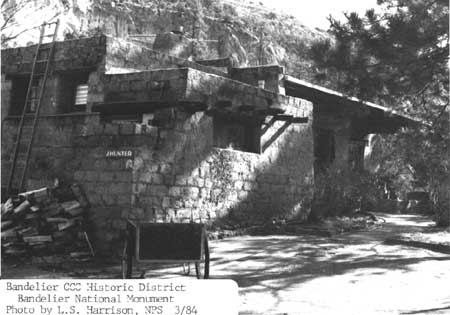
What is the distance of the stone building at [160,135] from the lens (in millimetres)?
8352

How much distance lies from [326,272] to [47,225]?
12.9 feet

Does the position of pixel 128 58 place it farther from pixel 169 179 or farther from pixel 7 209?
pixel 7 209

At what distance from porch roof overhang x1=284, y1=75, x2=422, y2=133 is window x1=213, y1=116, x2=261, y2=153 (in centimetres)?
189

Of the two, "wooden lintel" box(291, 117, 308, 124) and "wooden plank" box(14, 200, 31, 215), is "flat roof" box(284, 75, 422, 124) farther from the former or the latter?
"wooden plank" box(14, 200, 31, 215)

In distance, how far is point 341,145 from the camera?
16.2 m

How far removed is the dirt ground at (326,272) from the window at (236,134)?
69.4 inches

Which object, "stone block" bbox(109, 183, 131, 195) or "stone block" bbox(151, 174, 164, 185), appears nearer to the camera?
"stone block" bbox(109, 183, 131, 195)

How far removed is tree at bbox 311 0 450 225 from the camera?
27.9ft

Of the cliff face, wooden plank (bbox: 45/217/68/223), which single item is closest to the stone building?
wooden plank (bbox: 45/217/68/223)

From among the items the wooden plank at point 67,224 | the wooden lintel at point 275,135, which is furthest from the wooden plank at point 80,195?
the wooden lintel at point 275,135

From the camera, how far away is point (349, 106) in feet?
47.9

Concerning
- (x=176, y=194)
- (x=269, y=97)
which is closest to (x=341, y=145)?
(x=269, y=97)

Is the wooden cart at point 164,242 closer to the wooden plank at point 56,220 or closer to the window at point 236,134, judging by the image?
the wooden plank at point 56,220

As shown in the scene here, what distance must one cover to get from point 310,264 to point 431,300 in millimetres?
2305
